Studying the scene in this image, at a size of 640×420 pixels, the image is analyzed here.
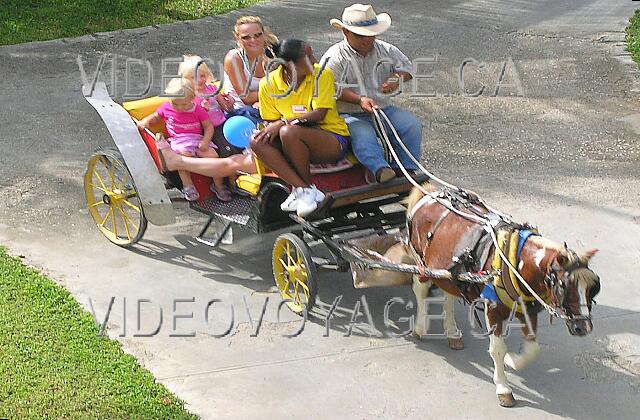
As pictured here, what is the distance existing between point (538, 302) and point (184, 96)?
10.5ft

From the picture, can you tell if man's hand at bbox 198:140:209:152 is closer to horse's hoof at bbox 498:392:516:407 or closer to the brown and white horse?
the brown and white horse

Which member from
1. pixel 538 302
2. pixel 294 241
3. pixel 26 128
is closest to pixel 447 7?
pixel 26 128

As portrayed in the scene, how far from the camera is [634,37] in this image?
14188 mm

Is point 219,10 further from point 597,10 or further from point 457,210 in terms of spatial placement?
point 457,210

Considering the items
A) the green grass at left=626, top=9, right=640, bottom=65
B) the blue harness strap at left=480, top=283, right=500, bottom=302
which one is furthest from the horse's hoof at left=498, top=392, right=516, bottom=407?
the green grass at left=626, top=9, right=640, bottom=65

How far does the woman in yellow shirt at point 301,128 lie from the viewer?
7.19 m

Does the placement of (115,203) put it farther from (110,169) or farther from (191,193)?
(191,193)

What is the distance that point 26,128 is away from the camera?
443 inches

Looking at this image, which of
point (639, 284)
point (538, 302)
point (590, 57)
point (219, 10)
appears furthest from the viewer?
point (219, 10)

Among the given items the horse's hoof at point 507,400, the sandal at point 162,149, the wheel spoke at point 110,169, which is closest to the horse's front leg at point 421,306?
the horse's hoof at point 507,400

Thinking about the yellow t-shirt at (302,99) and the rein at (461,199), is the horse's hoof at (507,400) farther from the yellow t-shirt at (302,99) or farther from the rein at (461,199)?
the yellow t-shirt at (302,99)

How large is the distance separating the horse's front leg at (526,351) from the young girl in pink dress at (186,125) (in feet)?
8.88

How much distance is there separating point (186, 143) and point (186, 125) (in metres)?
0.15

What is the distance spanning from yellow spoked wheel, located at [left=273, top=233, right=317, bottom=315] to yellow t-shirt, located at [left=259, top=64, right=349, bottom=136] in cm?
80
